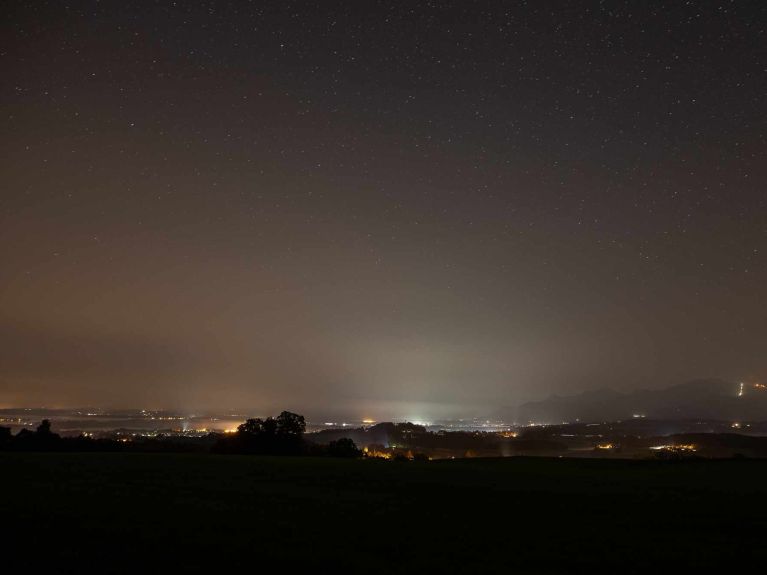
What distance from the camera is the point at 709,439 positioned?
224 ft

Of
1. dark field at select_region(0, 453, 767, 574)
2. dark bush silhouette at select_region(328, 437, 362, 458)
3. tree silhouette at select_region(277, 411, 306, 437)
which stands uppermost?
dark field at select_region(0, 453, 767, 574)

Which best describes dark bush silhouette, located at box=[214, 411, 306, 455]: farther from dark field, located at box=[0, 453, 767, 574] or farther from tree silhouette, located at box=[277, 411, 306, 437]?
dark field, located at box=[0, 453, 767, 574]

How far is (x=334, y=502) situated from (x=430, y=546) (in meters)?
4.79

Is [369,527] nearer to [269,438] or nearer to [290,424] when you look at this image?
[269,438]

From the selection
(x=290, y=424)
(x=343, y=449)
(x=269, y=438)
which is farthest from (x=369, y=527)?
(x=290, y=424)

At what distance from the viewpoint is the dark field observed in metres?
6.95

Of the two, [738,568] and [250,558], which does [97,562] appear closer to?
[250,558]

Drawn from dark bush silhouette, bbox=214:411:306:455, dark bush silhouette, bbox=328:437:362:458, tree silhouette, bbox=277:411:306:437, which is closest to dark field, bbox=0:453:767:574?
dark bush silhouette, bbox=328:437:362:458

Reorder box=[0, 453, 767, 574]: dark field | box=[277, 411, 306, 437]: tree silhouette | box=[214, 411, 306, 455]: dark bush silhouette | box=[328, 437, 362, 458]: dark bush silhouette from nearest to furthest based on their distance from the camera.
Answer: box=[0, 453, 767, 574]: dark field
box=[328, 437, 362, 458]: dark bush silhouette
box=[214, 411, 306, 455]: dark bush silhouette
box=[277, 411, 306, 437]: tree silhouette

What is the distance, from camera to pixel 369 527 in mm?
9219

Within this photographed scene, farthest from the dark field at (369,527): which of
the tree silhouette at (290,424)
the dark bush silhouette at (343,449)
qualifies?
the tree silhouette at (290,424)

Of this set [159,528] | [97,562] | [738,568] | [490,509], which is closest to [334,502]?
[490,509]

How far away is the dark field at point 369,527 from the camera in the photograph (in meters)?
6.95

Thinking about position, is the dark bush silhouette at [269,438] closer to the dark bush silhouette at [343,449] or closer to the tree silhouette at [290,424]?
the tree silhouette at [290,424]
